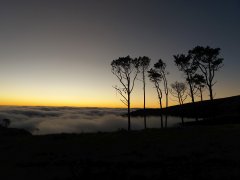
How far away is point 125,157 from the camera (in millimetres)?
19547

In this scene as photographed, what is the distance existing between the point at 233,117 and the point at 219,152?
109ft

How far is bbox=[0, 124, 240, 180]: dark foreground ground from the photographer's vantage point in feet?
48.1

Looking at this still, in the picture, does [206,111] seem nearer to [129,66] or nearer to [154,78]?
[154,78]

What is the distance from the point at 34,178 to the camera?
15.9 m

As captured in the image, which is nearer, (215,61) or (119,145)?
(119,145)

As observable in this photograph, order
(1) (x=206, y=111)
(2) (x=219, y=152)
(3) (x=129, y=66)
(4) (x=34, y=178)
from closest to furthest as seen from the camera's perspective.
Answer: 1. (4) (x=34, y=178)
2. (2) (x=219, y=152)
3. (3) (x=129, y=66)
4. (1) (x=206, y=111)

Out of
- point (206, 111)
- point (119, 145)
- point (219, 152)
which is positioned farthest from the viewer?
point (206, 111)

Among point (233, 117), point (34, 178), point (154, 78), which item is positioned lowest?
point (34, 178)

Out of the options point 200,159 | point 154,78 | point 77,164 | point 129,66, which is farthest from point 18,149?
point 154,78

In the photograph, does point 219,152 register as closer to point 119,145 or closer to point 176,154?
point 176,154

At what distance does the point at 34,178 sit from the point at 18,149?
11006 millimetres

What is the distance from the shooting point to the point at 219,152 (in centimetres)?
1880

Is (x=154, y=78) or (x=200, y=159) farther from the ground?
(x=154, y=78)

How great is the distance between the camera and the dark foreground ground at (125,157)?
14656mm
